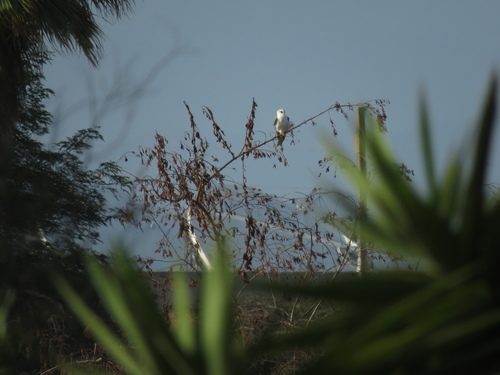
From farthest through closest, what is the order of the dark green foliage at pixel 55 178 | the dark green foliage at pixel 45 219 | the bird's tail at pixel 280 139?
the dark green foliage at pixel 55 178 < the dark green foliage at pixel 45 219 < the bird's tail at pixel 280 139

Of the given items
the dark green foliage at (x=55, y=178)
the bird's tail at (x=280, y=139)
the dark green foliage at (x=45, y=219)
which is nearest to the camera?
the bird's tail at (x=280, y=139)

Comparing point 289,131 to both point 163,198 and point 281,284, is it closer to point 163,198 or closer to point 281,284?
point 163,198

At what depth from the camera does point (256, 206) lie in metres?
6.71

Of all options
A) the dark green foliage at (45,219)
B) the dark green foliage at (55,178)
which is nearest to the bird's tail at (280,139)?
the dark green foliage at (45,219)

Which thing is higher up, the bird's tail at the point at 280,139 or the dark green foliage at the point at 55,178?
the dark green foliage at the point at 55,178

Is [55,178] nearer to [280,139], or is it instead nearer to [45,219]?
[45,219]

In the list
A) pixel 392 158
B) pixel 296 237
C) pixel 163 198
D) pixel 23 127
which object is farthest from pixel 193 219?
pixel 23 127

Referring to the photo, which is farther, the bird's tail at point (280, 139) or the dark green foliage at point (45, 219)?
the dark green foliage at point (45, 219)

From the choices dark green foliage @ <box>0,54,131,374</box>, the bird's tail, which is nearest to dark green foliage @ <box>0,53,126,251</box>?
dark green foliage @ <box>0,54,131,374</box>

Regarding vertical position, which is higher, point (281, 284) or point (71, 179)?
point (71, 179)

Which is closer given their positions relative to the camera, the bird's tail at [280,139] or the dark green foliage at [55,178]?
the bird's tail at [280,139]

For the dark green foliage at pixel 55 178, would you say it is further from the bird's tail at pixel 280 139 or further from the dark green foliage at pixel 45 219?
the bird's tail at pixel 280 139

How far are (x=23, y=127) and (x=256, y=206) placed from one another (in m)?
9.59

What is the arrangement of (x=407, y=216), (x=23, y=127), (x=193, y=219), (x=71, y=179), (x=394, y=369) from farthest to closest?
(x=23, y=127)
(x=71, y=179)
(x=193, y=219)
(x=407, y=216)
(x=394, y=369)
